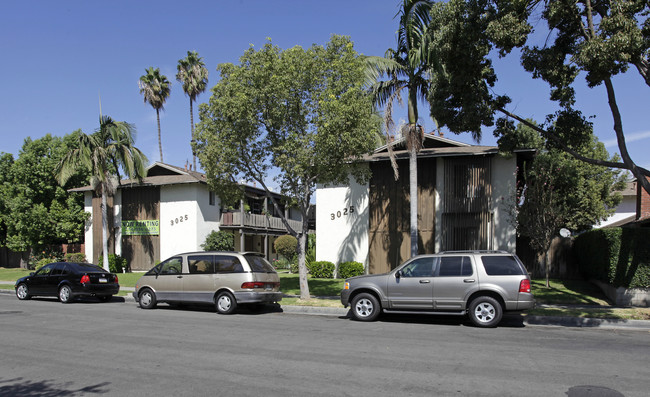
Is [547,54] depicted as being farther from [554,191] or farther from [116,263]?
[116,263]

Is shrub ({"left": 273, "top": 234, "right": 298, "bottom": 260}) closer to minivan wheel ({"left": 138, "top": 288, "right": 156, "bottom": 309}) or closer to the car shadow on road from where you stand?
minivan wheel ({"left": 138, "top": 288, "right": 156, "bottom": 309})

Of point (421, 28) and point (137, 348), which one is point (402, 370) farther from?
point (421, 28)

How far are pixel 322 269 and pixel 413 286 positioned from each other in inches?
478

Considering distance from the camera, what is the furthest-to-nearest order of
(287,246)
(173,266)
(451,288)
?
(287,246) < (173,266) < (451,288)

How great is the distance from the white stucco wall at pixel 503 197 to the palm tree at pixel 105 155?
64.2 ft

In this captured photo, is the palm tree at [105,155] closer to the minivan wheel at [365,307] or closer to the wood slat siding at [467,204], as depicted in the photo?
the wood slat siding at [467,204]

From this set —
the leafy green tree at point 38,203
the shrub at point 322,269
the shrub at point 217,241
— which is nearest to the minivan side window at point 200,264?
the shrub at point 322,269

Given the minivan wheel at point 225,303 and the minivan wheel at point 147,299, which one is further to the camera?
the minivan wheel at point 147,299

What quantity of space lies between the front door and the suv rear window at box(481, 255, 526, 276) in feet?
4.14

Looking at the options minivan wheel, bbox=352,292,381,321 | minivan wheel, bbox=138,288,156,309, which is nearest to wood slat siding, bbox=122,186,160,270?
minivan wheel, bbox=138,288,156,309

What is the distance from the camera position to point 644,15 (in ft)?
35.4

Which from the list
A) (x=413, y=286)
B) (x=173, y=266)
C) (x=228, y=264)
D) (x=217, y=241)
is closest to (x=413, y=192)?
(x=413, y=286)

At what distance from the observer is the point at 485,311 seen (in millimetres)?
10641

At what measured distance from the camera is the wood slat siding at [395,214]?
21.9 metres
